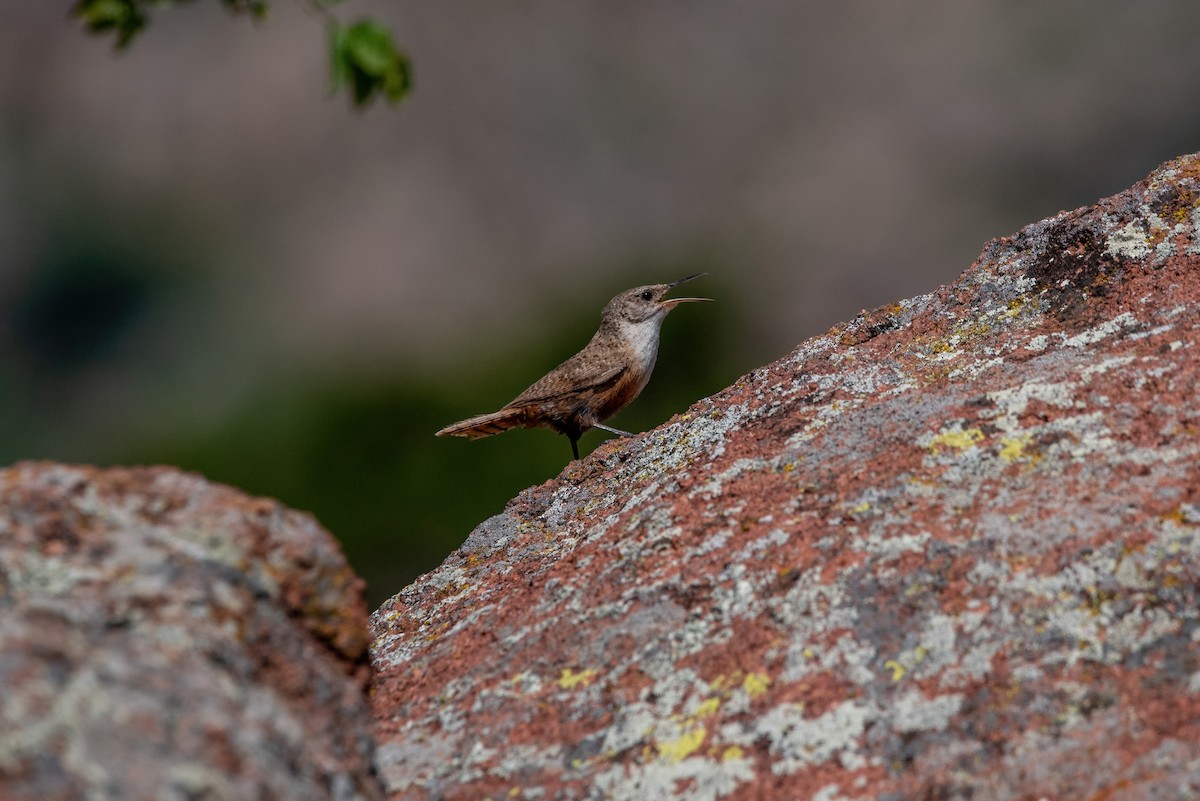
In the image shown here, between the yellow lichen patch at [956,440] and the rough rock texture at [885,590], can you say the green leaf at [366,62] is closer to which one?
the rough rock texture at [885,590]

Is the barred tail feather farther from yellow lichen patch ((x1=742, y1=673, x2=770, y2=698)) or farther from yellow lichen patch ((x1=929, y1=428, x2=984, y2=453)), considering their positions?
yellow lichen patch ((x1=742, y1=673, x2=770, y2=698))

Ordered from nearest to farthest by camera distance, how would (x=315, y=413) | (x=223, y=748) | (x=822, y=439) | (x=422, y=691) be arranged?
(x=223, y=748), (x=422, y=691), (x=822, y=439), (x=315, y=413)

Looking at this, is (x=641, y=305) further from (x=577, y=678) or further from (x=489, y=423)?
(x=577, y=678)

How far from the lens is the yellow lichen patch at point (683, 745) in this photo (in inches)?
103

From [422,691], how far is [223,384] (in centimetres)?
1392

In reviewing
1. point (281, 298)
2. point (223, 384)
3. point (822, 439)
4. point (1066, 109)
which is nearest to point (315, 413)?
point (223, 384)

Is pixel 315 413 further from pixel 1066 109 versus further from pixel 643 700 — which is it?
pixel 1066 109

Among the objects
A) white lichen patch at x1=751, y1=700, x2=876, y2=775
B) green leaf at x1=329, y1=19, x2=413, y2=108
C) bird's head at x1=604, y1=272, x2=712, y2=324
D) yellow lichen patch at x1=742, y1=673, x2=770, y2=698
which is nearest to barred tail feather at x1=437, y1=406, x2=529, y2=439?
bird's head at x1=604, y1=272, x2=712, y2=324

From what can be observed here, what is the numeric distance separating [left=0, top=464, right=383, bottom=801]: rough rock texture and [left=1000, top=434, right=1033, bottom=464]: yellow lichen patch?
5.22 ft

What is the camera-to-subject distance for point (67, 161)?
22672mm

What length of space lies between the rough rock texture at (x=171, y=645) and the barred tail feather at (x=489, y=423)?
5108 millimetres

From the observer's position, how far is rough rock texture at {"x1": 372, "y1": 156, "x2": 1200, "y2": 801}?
2486 millimetres

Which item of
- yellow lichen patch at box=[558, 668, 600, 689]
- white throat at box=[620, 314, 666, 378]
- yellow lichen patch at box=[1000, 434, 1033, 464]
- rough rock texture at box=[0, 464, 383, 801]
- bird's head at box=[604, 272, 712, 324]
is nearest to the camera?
rough rock texture at box=[0, 464, 383, 801]

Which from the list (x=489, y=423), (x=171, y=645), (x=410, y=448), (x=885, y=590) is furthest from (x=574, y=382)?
(x=171, y=645)
